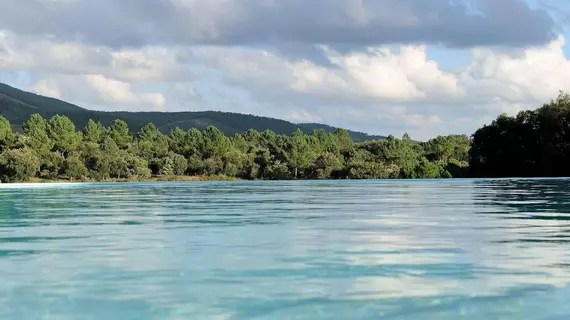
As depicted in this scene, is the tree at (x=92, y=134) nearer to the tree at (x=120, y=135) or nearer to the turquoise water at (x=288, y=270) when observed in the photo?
the tree at (x=120, y=135)

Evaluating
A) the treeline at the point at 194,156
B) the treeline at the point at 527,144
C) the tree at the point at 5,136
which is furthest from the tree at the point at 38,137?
the treeline at the point at 527,144

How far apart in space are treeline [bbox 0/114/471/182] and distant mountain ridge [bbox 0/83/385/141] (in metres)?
52.0

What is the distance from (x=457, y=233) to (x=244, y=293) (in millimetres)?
5574

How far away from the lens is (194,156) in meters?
74.2

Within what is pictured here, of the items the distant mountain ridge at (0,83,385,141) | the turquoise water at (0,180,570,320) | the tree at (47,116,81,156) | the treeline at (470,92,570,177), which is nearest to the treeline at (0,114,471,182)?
the tree at (47,116,81,156)

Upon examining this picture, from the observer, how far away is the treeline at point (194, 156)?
62.0 m

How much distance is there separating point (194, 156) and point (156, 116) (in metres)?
83.4

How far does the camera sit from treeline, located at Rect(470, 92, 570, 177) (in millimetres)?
53344

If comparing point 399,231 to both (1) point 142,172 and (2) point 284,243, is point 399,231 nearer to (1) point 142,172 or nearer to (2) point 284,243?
(2) point 284,243

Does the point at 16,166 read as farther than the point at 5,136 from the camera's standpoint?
No

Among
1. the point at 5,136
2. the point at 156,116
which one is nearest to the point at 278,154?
the point at 5,136

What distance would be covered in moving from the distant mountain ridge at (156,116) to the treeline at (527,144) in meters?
78.0

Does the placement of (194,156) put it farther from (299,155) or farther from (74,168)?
(74,168)

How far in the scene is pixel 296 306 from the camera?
5.77 m
